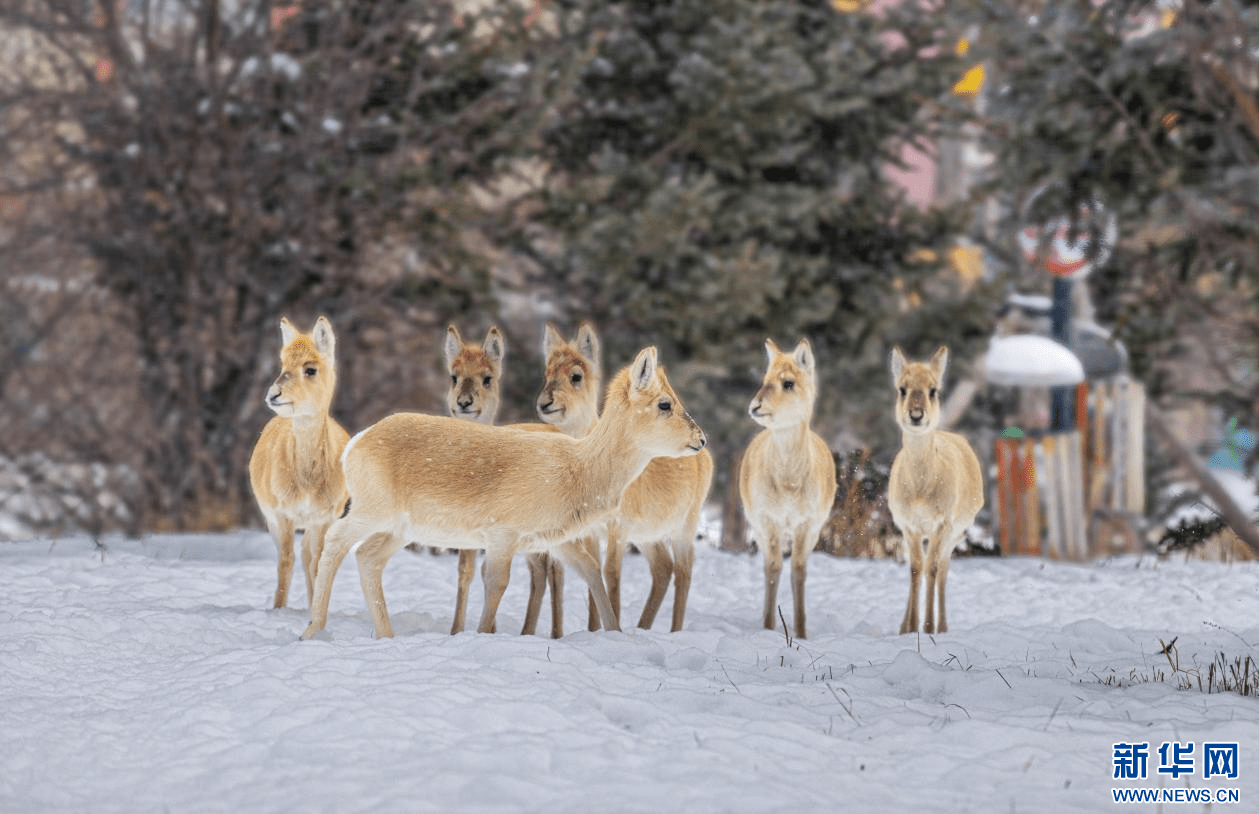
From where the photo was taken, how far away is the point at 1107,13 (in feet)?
43.3

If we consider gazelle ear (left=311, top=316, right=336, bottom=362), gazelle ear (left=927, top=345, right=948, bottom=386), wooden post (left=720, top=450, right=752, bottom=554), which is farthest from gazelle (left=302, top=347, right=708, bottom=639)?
wooden post (left=720, top=450, right=752, bottom=554)

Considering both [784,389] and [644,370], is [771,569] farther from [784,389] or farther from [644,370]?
[644,370]

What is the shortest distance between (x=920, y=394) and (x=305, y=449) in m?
3.49

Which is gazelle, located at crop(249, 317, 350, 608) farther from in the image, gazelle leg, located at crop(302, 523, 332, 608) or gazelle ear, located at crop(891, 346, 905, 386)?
gazelle ear, located at crop(891, 346, 905, 386)

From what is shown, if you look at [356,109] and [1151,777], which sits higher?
[356,109]

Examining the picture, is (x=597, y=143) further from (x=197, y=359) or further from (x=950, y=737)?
(x=950, y=737)

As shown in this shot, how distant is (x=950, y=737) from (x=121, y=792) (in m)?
3.11

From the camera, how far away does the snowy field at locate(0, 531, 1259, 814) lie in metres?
5.11

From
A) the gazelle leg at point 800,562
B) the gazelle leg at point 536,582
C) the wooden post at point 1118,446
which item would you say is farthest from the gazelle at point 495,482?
the wooden post at point 1118,446

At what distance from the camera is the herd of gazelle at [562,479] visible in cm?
701

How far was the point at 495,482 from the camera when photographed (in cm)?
700

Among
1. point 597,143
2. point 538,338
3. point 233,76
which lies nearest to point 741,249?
point 597,143

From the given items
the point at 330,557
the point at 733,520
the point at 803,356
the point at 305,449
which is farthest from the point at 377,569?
the point at 733,520

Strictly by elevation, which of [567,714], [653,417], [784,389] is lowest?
[567,714]
